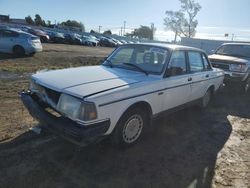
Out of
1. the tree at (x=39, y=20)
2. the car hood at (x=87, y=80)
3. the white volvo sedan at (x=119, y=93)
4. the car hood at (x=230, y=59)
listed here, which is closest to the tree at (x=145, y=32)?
the tree at (x=39, y=20)

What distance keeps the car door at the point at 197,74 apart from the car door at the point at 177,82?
24 centimetres

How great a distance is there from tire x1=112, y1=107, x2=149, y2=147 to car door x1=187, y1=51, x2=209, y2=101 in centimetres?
177

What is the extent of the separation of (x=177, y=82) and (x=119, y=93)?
1701 millimetres

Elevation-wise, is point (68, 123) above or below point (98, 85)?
below

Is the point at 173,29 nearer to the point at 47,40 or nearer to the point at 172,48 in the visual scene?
the point at 47,40

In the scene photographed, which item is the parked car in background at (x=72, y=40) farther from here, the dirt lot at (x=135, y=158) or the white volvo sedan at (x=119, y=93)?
the white volvo sedan at (x=119, y=93)

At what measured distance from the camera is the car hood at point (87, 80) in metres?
3.67

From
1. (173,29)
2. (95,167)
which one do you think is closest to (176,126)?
(95,167)

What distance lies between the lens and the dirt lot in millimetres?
3498

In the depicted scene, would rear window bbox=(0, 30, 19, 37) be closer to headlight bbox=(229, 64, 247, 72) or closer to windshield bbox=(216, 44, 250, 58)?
windshield bbox=(216, 44, 250, 58)

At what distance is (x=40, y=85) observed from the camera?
13.4ft

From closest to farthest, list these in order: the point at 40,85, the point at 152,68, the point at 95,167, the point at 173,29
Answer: the point at 95,167, the point at 40,85, the point at 152,68, the point at 173,29

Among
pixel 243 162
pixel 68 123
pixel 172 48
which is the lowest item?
pixel 243 162

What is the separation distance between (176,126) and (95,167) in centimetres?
247
